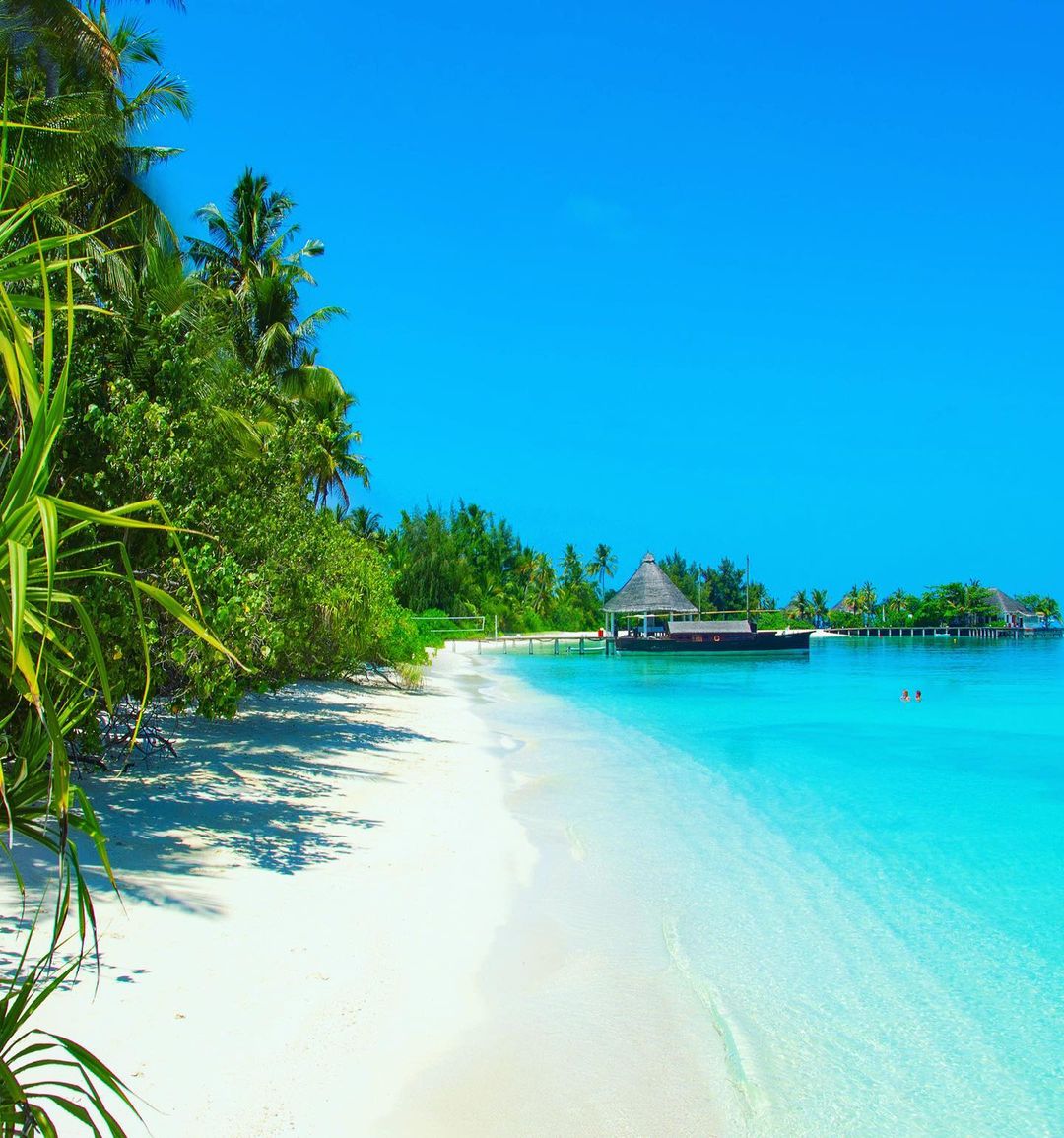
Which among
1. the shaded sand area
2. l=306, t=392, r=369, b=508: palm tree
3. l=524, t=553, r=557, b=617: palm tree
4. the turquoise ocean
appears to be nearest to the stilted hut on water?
l=524, t=553, r=557, b=617: palm tree

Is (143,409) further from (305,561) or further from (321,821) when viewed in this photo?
(305,561)

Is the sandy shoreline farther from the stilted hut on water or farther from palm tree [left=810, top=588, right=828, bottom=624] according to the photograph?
palm tree [left=810, top=588, right=828, bottom=624]

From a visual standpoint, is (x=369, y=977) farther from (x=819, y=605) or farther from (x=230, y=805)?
(x=819, y=605)

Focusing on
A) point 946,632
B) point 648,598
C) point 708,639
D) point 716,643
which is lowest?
point 716,643

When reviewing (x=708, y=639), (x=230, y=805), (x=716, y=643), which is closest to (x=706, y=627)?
(x=708, y=639)

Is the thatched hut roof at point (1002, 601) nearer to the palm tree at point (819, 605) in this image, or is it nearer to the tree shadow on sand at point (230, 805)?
the palm tree at point (819, 605)

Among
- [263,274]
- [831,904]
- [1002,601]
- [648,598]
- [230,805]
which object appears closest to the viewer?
[831,904]

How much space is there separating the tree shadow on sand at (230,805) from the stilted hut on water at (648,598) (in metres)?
47.4

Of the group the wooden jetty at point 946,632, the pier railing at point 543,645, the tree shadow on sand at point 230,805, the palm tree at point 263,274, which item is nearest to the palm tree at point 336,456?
the palm tree at point 263,274

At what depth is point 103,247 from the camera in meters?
11.9

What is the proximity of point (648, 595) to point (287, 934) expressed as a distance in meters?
55.8

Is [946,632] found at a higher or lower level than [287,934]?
higher

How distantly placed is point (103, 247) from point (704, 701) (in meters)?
20.7

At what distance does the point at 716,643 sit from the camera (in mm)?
56094
